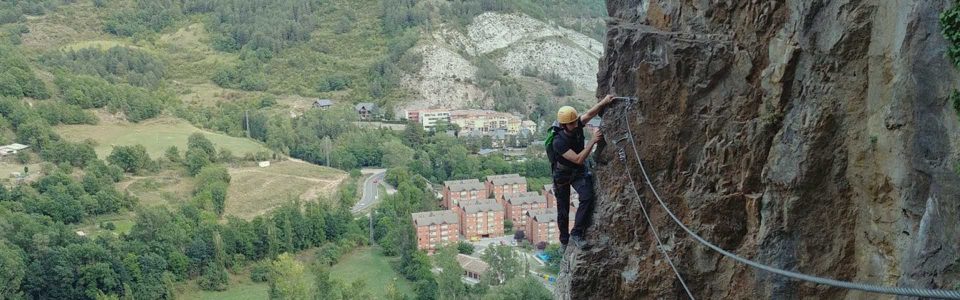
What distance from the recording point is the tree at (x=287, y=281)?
3422 centimetres

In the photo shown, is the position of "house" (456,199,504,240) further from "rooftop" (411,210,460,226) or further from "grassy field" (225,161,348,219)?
"grassy field" (225,161,348,219)

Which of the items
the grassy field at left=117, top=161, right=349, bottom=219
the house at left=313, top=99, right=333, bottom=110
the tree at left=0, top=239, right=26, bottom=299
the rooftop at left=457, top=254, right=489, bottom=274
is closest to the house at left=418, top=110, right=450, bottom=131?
the house at left=313, top=99, right=333, bottom=110

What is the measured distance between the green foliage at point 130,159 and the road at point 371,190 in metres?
17.7

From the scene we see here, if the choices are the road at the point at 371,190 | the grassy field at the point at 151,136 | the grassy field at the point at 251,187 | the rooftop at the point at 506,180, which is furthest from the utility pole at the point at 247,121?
the rooftop at the point at 506,180

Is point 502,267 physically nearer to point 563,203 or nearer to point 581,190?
point 563,203

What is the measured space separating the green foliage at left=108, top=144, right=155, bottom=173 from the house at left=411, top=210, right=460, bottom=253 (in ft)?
85.1

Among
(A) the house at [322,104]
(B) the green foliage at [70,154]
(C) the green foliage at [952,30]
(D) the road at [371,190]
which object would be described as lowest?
(D) the road at [371,190]

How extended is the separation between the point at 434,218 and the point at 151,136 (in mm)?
34801

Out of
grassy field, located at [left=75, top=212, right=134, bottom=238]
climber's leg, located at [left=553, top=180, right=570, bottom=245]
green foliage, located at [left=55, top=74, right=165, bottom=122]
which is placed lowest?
grassy field, located at [left=75, top=212, right=134, bottom=238]

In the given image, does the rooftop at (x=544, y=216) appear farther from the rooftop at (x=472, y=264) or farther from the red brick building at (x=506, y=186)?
the red brick building at (x=506, y=186)

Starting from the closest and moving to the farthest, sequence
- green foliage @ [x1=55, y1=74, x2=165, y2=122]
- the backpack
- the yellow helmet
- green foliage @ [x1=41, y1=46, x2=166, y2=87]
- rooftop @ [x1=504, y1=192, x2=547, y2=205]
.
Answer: the yellow helmet < the backpack < rooftop @ [x1=504, y1=192, x2=547, y2=205] < green foliage @ [x1=55, y1=74, x2=165, y2=122] < green foliage @ [x1=41, y1=46, x2=166, y2=87]

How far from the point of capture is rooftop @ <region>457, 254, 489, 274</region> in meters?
42.7

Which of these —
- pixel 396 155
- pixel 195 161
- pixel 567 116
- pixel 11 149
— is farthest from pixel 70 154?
pixel 567 116

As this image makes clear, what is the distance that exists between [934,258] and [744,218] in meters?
2.13
